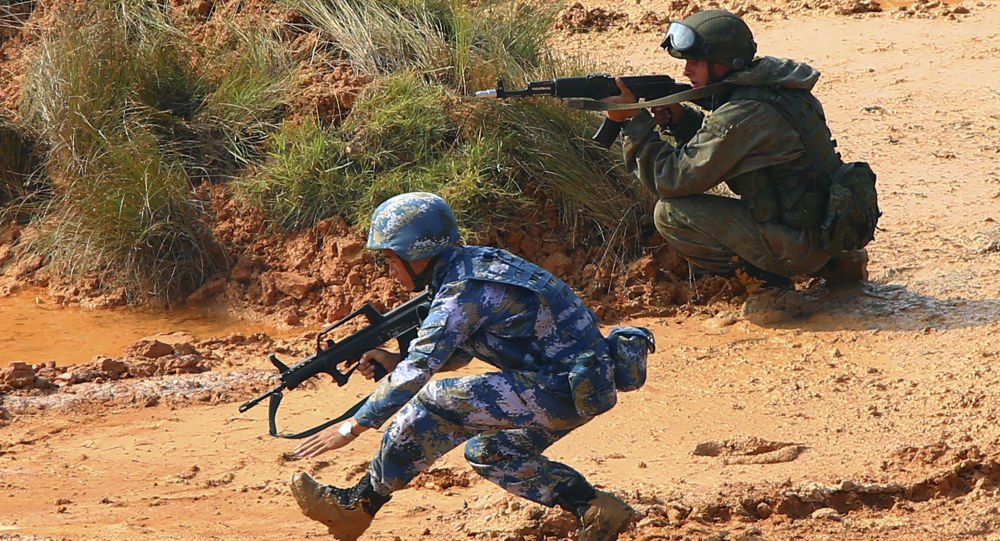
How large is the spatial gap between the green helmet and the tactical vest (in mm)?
157

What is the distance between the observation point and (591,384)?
3.40m

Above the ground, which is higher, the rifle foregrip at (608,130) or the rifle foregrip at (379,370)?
the rifle foregrip at (608,130)

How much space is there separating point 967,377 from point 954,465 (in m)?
0.80

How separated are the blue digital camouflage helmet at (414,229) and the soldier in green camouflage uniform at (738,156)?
2.13 m

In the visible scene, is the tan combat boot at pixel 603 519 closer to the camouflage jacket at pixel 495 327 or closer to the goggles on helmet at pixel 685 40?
the camouflage jacket at pixel 495 327

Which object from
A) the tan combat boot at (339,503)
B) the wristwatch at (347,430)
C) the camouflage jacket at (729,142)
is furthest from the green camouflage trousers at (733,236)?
the wristwatch at (347,430)

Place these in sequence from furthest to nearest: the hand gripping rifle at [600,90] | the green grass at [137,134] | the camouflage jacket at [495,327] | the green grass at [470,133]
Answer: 1. the green grass at [137,134]
2. the green grass at [470,133]
3. the hand gripping rifle at [600,90]
4. the camouflage jacket at [495,327]

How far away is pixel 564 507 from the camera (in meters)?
3.62

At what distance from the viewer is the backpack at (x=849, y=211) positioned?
5340mm

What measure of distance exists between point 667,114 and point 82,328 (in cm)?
338

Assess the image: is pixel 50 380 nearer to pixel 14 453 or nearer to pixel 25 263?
pixel 14 453

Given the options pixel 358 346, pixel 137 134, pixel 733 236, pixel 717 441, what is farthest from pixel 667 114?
pixel 137 134

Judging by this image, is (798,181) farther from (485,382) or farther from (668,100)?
(485,382)

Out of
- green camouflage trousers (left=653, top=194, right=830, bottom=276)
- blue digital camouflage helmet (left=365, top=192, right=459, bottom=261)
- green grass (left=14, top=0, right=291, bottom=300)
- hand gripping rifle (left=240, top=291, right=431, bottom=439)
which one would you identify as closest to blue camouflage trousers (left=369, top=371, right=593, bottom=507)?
hand gripping rifle (left=240, top=291, right=431, bottom=439)
